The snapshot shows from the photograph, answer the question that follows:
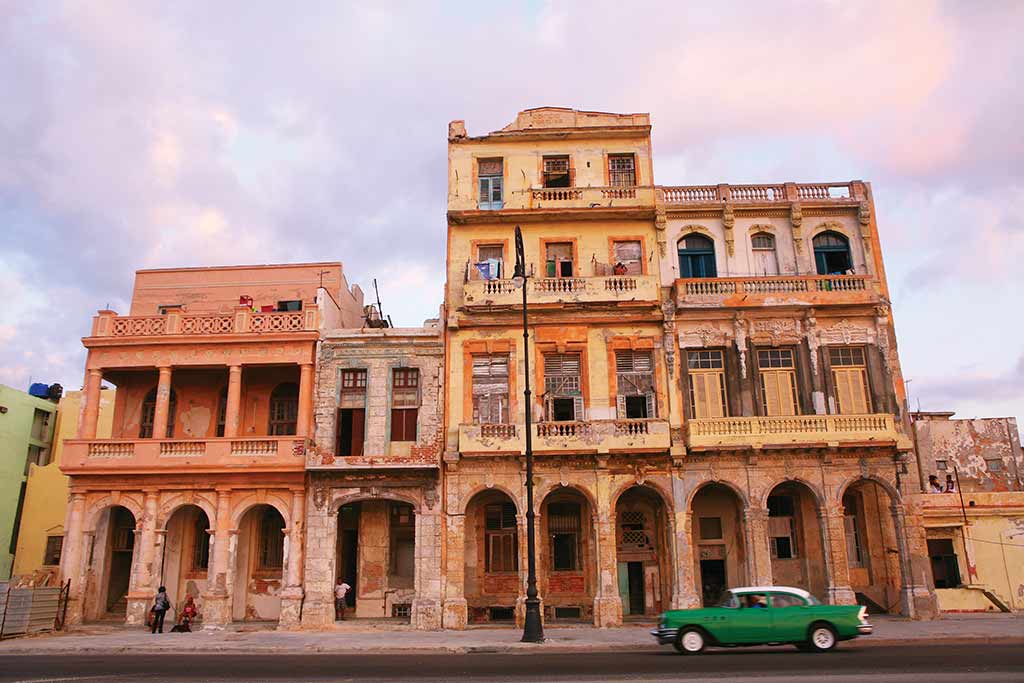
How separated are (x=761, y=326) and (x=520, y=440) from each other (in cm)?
979

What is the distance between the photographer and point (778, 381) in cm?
2794

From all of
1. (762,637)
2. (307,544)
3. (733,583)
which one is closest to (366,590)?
(307,544)

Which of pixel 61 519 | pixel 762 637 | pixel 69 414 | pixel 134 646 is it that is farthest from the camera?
pixel 69 414

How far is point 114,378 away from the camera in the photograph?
30.7 metres

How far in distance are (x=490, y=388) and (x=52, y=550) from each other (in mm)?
22652

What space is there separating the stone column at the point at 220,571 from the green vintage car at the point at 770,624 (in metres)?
16.2

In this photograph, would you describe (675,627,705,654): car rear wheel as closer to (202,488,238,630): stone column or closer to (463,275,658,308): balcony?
(463,275,658,308): balcony

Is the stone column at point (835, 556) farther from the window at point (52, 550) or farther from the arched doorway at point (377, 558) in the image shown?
the window at point (52, 550)

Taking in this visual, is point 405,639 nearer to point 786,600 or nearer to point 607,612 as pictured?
point 607,612

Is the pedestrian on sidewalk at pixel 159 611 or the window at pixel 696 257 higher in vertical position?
the window at pixel 696 257

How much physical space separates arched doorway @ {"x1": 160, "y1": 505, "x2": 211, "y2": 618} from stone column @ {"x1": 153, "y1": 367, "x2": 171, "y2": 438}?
3169 mm

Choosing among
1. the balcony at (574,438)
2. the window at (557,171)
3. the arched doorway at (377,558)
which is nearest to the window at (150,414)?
the arched doorway at (377,558)

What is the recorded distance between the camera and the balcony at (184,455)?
1074 inches

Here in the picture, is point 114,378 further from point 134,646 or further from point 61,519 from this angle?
point 134,646
